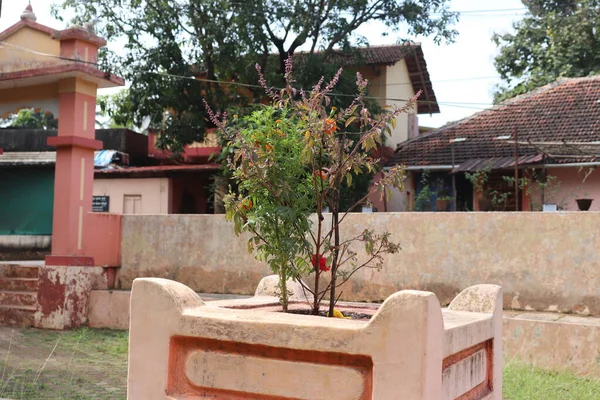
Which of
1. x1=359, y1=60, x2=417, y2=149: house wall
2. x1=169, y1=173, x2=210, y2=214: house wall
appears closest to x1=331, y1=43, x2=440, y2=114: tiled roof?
x1=359, y1=60, x2=417, y2=149: house wall

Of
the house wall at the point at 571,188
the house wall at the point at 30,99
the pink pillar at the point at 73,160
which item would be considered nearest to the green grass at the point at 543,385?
the pink pillar at the point at 73,160

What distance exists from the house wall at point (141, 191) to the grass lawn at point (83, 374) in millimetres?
11661

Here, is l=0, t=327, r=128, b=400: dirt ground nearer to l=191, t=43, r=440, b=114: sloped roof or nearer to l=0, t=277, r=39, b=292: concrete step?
l=0, t=277, r=39, b=292: concrete step

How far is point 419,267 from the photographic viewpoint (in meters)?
8.39

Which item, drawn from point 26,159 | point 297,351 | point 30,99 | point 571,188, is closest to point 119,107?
point 26,159

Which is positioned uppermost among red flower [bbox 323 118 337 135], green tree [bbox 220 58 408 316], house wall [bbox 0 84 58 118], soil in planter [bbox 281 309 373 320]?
house wall [bbox 0 84 58 118]

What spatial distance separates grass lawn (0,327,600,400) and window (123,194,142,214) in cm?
1210

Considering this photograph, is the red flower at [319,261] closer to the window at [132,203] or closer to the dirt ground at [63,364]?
the dirt ground at [63,364]

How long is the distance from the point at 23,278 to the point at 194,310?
25.6ft

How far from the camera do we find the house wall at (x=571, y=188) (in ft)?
53.0

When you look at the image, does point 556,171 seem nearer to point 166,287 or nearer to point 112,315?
point 112,315

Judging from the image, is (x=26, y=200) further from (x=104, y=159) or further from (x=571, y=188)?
(x=571, y=188)

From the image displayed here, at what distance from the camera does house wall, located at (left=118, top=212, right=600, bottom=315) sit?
7.54 metres

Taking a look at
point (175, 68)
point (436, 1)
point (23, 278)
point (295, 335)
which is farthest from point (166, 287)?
point (436, 1)
